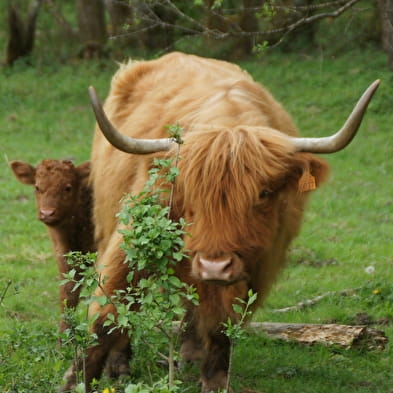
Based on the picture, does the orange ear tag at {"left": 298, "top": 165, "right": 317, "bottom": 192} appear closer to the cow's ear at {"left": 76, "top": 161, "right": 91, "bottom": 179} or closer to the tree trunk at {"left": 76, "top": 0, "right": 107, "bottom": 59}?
the cow's ear at {"left": 76, "top": 161, "right": 91, "bottom": 179}

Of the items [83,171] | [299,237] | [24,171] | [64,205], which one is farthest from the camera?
[299,237]

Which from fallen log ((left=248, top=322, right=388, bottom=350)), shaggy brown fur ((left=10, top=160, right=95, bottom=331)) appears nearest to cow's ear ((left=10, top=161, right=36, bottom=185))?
shaggy brown fur ((left=10, top=160, right=95, bottom=331))

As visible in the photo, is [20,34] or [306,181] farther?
[20,34]

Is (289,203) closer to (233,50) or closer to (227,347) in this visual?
(227,347)

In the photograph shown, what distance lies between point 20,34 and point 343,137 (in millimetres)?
17765

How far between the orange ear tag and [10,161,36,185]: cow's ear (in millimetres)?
2523

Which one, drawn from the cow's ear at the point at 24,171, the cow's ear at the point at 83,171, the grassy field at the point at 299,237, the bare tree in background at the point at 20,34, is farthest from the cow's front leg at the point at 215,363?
the bare tree in background at the point at 20,34

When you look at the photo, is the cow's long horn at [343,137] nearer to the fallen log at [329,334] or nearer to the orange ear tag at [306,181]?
the orange ear tag at [306,181]

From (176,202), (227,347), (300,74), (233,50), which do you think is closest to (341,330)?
(227,347)

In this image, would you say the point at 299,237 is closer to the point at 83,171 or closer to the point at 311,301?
the point at 311,301

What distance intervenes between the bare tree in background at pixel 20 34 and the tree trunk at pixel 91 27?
1.03 m

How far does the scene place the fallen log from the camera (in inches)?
254

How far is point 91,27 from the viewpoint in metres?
21.5

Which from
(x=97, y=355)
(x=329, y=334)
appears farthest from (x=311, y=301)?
(x=97, y=355)
